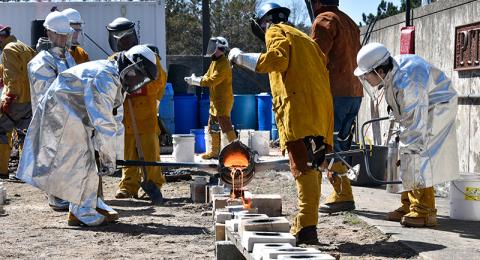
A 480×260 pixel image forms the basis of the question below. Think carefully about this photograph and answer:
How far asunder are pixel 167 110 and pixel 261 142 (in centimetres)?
208

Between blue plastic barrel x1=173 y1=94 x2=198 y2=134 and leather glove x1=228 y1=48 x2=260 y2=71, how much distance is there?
9118 millimetres

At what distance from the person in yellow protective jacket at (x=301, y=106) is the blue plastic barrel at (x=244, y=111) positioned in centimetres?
994

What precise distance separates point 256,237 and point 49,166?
104 inches

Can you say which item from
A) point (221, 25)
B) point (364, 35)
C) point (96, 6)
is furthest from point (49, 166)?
point (221, 25)

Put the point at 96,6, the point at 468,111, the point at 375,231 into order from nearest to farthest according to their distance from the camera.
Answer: the point at 375,231 < the point at 468,111 < the point at 96,6

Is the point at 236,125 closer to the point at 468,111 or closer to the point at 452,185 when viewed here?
the point at 468,111

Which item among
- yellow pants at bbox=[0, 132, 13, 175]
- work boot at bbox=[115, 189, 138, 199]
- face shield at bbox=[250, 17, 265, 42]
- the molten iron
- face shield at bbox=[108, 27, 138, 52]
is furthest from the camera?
yellow pants at bbox=[0, 132, 13, 175]

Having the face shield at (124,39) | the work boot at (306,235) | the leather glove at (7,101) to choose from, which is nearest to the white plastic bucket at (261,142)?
the leather glove at (7,101)

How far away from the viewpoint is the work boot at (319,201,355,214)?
23.8ft

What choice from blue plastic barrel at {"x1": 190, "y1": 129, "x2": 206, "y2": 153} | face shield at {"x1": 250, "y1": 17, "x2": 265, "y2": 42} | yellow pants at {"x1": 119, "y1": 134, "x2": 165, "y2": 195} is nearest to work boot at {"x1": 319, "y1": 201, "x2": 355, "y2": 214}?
face shield at {"x1": 250, "y1": 17, "x2": 265, "y2": 42}

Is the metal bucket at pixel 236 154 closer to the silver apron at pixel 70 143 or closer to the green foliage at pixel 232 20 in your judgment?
the silver apron at pixel 70 143

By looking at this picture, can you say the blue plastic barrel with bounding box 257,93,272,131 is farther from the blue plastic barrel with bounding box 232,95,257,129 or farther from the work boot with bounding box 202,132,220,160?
the work boot with bounding box 202,132,220,160

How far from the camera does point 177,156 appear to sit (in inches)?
473

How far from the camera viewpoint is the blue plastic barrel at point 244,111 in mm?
15938
